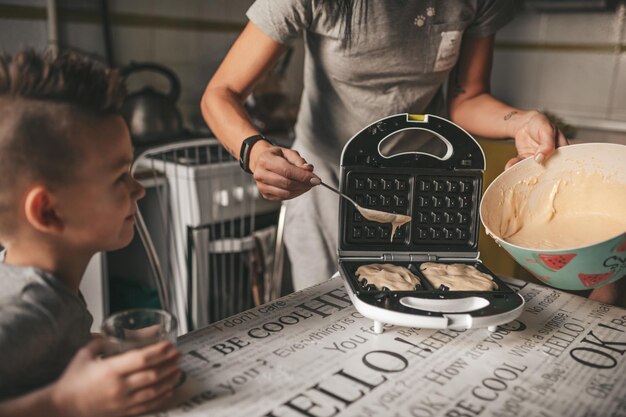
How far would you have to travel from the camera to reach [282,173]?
3.48 feet

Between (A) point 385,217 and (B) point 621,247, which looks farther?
(A) point 385,217

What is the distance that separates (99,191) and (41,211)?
0.29 ft

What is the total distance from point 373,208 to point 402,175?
89 millimetres

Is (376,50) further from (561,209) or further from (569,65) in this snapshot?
(569,65)

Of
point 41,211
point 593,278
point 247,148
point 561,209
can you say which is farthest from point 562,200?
point 41,211

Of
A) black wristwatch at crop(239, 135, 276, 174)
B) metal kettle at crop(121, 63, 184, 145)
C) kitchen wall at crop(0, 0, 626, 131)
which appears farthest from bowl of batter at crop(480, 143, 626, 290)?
kitchen wall at crop(0, 0, 626, 131)

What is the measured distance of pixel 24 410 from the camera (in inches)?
26.1

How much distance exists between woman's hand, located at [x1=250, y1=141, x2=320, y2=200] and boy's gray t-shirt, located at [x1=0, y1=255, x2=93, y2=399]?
0.41m

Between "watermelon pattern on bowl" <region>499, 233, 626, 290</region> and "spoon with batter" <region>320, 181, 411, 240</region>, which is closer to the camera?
"watermelon pattern on bowl" <region>499, 233, 626, 290</region>

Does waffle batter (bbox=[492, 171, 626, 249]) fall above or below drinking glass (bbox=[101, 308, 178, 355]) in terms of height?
above

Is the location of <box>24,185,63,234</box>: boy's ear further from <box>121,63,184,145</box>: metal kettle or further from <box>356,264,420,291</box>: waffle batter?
<box>121,63,184,145</box>: metal kettle

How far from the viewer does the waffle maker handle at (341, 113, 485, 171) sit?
43.5 inches

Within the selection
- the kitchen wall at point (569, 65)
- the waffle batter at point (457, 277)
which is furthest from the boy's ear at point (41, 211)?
the kitchen wall at point (569, 65)

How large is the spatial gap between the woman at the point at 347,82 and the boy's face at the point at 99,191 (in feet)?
0.93
